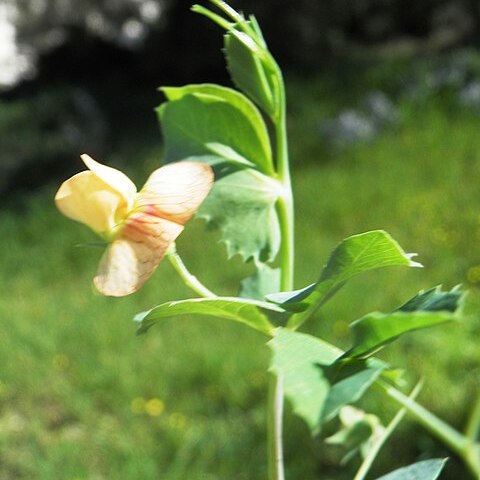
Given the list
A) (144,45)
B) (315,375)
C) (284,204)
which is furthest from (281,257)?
(144,45)

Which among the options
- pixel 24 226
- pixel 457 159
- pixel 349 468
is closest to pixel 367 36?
pixel 457 159

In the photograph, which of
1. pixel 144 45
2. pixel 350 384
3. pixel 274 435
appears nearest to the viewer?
pixel 350 384

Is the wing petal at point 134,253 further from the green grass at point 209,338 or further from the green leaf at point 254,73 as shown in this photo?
the green grass at point 209,338

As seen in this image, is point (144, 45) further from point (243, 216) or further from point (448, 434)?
point (448, 434)

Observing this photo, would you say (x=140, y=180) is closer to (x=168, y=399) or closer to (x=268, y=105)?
(x=168, y=399)

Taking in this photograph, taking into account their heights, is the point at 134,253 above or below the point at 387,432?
above

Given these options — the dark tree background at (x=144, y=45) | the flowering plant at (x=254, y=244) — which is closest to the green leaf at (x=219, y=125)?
the flowering plant at (x=254, y=244)

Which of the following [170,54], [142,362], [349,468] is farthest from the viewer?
[170,54]
